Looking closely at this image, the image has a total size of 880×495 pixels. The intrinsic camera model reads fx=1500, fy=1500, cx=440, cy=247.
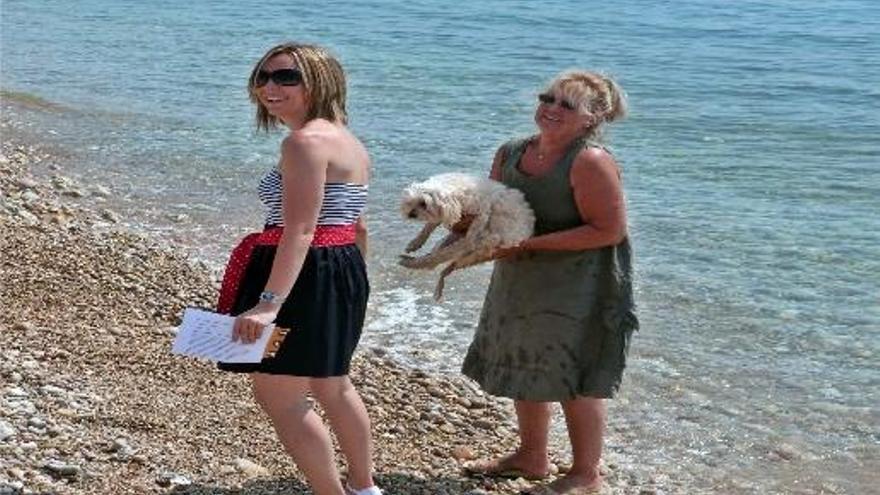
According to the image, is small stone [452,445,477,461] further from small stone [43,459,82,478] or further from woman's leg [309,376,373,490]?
small stone [43,459,82,478]

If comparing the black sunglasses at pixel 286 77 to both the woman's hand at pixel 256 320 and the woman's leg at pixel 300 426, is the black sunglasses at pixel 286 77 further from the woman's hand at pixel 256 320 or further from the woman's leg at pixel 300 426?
the woman's leg at pixel 300 426

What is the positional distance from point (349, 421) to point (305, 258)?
656 mm

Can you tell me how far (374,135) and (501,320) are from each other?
33.3 feet

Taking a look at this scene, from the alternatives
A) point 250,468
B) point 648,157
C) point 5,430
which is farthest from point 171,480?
point 648,157

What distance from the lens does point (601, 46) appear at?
2550 cm

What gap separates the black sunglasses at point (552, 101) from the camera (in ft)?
A: 17.1

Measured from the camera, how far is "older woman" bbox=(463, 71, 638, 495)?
5234 millimetres

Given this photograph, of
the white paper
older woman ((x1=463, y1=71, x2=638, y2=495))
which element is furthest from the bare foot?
the white paper

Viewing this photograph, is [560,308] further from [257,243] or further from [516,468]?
[257,243]

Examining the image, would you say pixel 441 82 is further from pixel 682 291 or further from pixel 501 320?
pixel 501 320

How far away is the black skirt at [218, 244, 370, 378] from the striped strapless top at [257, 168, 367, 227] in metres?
0.09

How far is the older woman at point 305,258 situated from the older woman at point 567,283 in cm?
90

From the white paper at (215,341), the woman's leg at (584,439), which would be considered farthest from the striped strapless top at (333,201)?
the woman's leg at (584,439)

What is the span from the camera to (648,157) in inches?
588
